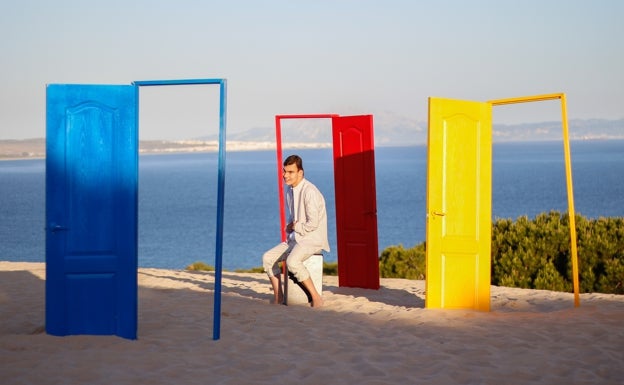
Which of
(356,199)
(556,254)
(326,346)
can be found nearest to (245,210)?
(556,254)

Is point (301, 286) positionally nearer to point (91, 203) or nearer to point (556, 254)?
point (91, 203)

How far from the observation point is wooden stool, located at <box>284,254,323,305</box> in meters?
10.4

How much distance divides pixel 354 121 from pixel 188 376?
5.65m

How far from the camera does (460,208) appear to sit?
32.8ft

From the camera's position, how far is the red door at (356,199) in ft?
38.6

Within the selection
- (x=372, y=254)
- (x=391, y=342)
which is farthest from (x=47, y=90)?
(x=372, y=254)

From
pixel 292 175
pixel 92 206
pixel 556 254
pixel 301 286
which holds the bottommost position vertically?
pixel 301 286

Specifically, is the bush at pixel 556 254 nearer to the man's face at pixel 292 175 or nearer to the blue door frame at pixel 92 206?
the man's face at pixel 292 175

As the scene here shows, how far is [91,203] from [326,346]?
2.37m

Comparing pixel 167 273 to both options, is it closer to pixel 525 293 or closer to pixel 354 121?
pixel 354 121

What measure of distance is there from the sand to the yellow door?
346 millimetres

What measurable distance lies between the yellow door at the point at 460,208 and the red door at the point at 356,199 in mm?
1850

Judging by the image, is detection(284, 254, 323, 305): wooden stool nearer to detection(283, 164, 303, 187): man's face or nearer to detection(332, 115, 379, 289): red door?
detection(283, 164, 303, 187): man's face

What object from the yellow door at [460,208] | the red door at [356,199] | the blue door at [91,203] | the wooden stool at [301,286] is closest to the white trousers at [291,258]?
the wooden stool at [301,286]
